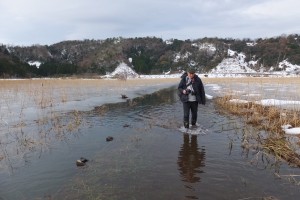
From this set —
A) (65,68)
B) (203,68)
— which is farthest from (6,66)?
(203,68)

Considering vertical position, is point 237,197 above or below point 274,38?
below

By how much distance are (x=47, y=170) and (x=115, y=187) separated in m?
2.06

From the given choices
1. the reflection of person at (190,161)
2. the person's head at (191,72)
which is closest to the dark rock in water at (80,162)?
the reflection of person at (190,161)

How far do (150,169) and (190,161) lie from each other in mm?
1206

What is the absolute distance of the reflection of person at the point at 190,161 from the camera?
23.6 ft

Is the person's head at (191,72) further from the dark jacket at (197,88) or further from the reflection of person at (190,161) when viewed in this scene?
the reflection of person at (190,161)

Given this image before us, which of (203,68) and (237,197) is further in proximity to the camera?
(203,68)

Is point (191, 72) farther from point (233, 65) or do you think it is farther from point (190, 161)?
point (233, 65)

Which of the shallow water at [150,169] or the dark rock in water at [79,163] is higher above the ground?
the dark rock in water at [79,163]

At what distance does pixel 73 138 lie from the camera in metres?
11.1

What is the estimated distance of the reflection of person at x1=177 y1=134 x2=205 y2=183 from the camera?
23.6 ft

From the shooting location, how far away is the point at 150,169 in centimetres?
766

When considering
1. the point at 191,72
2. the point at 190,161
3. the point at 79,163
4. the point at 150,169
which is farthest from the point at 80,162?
the point at 191,72

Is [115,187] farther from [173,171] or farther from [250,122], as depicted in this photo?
[250,122]
